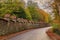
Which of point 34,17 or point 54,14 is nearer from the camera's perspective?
point 54,14

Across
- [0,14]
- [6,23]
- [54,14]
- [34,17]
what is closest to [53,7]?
[54,14]

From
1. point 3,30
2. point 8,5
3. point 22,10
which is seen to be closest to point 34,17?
point 22,10

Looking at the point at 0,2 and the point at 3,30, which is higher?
the point at 0,2

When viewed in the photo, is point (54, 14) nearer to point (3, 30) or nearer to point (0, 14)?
point (3, 30)

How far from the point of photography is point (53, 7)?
2458cm

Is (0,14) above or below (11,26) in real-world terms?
above

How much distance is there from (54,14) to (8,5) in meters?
11.0

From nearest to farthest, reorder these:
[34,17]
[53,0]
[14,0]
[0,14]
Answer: [53,0] → [0,14] → [14,0] → [34,17]

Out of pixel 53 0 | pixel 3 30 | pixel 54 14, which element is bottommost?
pixel 3 30

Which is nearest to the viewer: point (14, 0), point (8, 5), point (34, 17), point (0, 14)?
point (0, 14)

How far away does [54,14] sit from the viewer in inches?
1028

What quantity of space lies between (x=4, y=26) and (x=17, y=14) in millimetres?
14088

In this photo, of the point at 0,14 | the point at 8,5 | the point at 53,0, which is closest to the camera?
the point at 53,0

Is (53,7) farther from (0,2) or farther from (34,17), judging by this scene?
(34,17)
